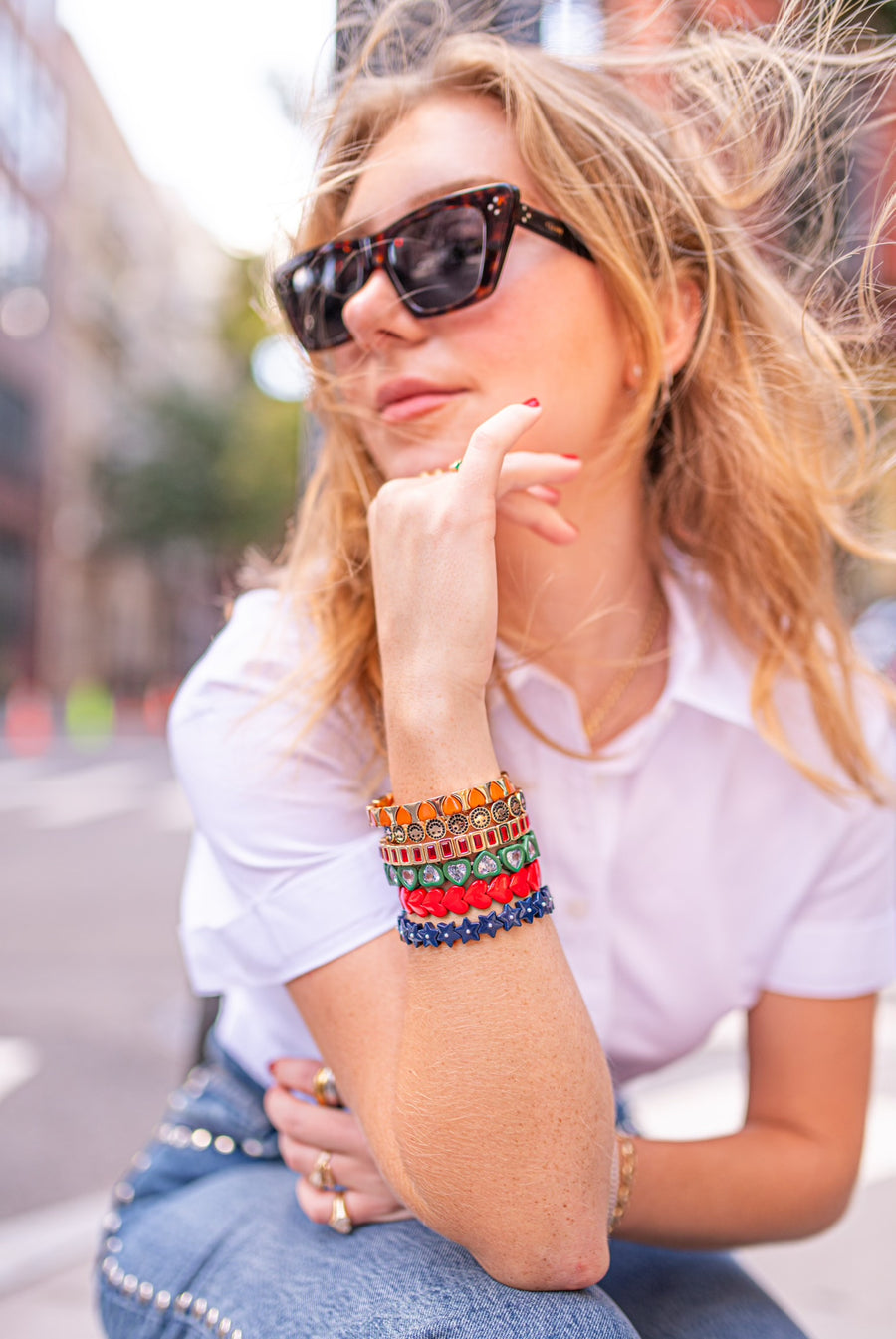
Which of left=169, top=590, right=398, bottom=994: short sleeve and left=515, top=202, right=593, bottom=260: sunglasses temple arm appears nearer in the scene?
left=169, top=590, right=398, bottom=994: short sleeve

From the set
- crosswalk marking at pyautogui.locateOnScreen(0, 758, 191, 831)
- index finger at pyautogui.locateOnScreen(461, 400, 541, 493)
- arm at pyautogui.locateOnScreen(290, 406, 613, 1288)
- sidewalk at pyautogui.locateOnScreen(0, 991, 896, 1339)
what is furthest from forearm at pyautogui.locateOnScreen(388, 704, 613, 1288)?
crosswalk marking at pyautogui.locateOnScreen(0, 758, 191, 831)

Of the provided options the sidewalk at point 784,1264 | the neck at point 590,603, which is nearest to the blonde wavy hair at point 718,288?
the neck at point 590,603

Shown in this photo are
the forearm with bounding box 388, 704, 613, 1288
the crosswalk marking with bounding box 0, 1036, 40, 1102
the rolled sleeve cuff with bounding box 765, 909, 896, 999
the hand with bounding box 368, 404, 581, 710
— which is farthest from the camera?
the crosswalk marking with bounding box 0, 1036, 40, 1102

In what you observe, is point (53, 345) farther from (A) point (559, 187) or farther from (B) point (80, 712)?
(A) point (559, 187)

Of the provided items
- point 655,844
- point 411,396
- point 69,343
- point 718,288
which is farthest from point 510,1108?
point 69,343

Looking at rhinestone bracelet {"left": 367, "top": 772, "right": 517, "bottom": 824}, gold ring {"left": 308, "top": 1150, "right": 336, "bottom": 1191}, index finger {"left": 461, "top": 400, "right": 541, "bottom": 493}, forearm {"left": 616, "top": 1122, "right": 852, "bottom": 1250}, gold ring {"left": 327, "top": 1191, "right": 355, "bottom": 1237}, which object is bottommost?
forearm {"left": 616, "top": 1122, "right": 852, "bottom": 1250}

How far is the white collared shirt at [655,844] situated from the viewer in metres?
1.47

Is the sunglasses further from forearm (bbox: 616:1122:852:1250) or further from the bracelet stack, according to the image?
forearm (bbox: 616:1122:852:1250)

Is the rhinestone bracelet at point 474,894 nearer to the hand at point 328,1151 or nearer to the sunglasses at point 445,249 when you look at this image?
the hand at point 328,1151

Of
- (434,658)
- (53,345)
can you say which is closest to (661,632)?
(434,658)

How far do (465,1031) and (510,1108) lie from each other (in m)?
0.09

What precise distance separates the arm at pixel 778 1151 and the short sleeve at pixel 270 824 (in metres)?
0.49

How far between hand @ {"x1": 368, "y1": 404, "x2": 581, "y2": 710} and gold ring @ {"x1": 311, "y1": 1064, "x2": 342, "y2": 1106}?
1.74ft

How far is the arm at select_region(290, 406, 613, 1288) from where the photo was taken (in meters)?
1.15
